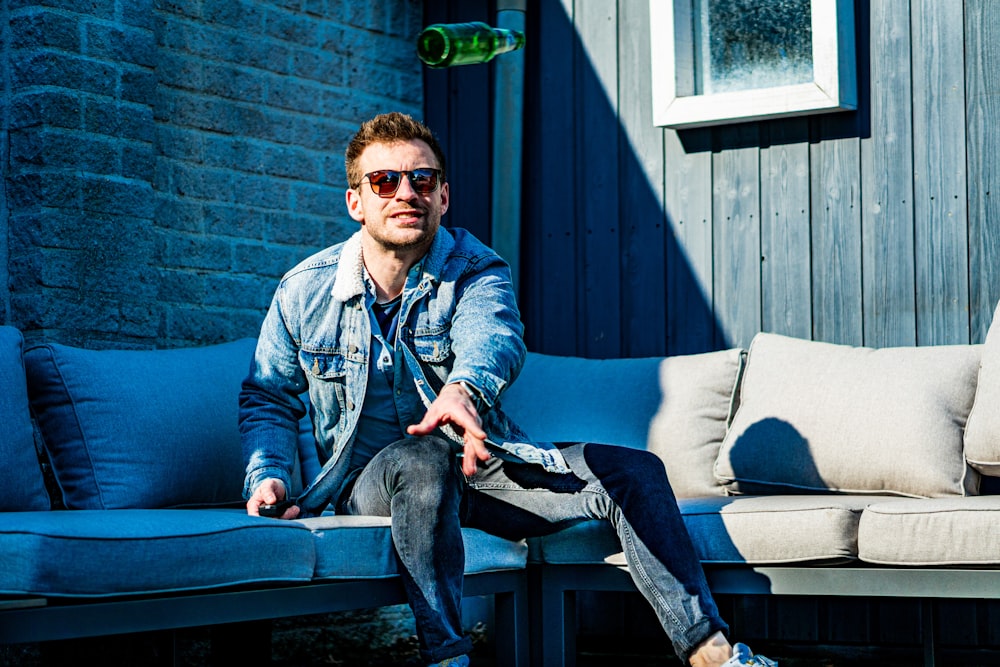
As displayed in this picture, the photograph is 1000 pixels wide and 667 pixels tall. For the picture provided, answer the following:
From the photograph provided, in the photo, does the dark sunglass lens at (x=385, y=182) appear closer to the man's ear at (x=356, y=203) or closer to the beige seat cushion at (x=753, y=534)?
the man's ear at (x=356, y=203)

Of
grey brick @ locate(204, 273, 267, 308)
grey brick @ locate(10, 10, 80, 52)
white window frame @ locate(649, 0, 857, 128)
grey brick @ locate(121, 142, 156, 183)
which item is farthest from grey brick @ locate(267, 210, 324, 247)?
white window frame @ locate(649, 0, 857, 128)

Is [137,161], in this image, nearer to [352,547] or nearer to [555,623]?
[352,547]

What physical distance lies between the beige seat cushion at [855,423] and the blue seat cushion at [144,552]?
→ 137 cm

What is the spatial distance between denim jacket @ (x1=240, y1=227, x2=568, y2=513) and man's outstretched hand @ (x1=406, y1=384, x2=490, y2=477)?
0.33 metres

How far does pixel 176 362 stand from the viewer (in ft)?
11.4

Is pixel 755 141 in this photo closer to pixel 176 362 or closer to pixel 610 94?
pixel 610 94

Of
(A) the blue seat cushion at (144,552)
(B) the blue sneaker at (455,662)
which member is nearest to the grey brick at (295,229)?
(A) the blue seat cushion at (144,552)

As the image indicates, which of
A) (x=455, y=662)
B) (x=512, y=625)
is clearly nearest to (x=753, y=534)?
(x=512, y=625)

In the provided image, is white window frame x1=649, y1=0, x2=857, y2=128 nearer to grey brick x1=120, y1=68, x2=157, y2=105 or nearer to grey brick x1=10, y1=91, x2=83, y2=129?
grey brick x1=120, y1=68, x2=157, y2=105

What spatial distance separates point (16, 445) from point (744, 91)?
2.46 m

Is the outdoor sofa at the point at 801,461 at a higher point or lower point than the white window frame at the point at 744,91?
lower

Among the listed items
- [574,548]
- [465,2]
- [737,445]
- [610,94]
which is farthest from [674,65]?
[574,548]

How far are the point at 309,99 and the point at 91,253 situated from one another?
1136 millimetres

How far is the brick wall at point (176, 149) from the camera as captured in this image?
3.72 meters
